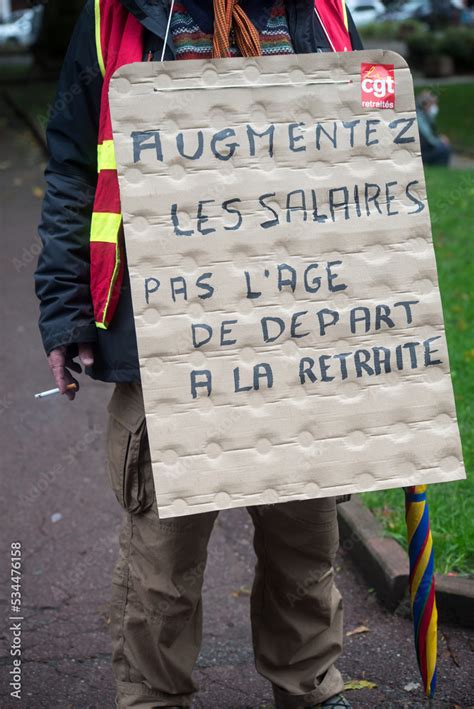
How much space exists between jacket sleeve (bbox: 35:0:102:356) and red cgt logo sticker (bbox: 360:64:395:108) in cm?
68

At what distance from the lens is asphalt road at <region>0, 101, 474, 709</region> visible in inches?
134

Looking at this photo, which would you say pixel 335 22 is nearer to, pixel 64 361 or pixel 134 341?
Result: pixel 134 341

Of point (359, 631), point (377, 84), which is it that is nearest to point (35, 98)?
point (359, 631)

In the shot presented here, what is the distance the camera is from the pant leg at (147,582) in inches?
106

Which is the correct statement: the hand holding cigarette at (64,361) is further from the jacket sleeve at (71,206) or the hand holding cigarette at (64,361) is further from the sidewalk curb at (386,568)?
the sidewalk curb at (386,568)

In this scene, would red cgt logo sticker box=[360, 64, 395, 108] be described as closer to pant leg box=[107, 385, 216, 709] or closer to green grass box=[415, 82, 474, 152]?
pant leg box=[107, 385, 216, 709]

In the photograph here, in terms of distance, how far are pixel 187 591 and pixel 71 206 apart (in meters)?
1.06

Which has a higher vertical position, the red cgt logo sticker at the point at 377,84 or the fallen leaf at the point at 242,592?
the red cgt logo sticker at the point at 377,84

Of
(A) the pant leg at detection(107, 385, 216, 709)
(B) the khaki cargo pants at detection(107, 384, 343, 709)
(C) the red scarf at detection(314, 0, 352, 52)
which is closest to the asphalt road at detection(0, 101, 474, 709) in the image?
(B) the khaki cargo pants at detection(107, 384, 343, 709)

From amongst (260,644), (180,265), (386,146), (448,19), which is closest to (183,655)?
(260,644)

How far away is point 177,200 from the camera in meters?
2.36

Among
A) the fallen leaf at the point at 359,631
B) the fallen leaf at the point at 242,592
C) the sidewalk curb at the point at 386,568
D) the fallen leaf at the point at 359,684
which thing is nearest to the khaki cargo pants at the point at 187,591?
the fallen leaf at the point at 359,684

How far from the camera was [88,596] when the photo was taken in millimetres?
4020

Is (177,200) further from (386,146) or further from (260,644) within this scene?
(260,644)
